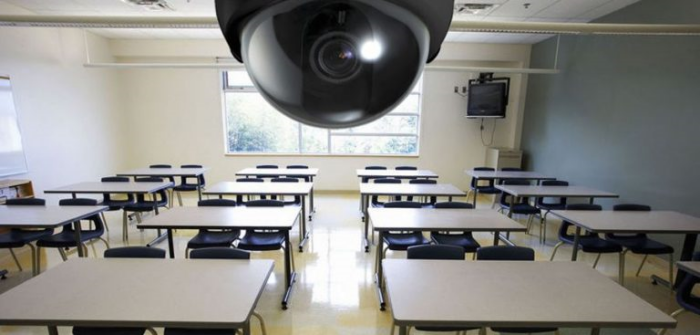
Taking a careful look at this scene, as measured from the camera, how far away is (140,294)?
166 cm

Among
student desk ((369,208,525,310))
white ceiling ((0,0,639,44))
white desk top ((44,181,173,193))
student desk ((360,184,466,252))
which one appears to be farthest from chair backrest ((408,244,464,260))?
white desk top ((44,181,173,193))

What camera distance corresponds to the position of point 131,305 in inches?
61.5

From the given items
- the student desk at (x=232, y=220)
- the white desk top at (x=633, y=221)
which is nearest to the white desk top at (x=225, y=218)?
the student desk at (x=232, y=220)

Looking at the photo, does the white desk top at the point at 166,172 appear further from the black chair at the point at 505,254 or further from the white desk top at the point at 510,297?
the black chair at the point at 505,254

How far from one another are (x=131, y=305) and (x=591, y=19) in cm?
655

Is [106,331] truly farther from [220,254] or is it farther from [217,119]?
[217,119]

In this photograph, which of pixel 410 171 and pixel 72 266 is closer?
pixel 72 266

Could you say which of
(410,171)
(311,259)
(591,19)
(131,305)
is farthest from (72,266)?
(591,19)

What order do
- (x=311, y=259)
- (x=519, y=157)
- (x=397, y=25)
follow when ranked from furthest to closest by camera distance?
(x=519, y=157), (x=311, y=259), (x=397, y=25)

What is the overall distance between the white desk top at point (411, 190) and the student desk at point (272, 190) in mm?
819

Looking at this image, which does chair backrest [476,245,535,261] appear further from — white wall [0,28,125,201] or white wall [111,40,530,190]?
white wall [0,28,125,201]

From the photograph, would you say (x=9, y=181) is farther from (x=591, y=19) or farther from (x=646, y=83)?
(x=591, y=19)

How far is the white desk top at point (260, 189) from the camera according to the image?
397 centimetres

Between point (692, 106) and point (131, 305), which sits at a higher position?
point (692, 106)
